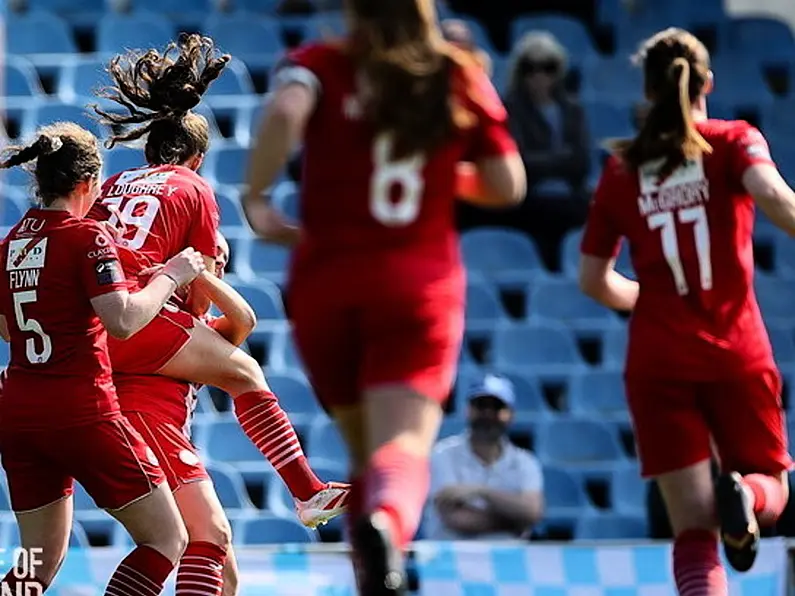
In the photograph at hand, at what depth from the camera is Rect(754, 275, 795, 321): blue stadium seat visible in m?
11.3

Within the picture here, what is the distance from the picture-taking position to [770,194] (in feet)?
18.0

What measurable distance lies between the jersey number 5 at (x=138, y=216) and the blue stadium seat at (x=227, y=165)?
A: 5.49 metres

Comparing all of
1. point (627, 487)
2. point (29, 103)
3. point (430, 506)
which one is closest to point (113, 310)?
point (430, 506)

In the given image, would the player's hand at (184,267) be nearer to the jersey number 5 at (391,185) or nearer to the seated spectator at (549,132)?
the jersey number 5 at (391,185)

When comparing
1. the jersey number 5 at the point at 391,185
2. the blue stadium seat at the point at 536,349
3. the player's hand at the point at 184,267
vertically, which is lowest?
the blue stadium seat at the point at 536,349

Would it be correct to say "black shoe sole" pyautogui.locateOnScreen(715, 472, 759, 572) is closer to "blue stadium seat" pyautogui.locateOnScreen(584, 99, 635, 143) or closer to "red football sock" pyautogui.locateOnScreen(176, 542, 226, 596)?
"red football sock" pyautogui.locateOnScreen(176, 542, 226, 596)

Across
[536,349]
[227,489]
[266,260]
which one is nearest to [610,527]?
[536,349]

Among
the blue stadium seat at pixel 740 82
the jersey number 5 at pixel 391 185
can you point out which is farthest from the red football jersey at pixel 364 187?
the blue stadium seat at pixel 740 82

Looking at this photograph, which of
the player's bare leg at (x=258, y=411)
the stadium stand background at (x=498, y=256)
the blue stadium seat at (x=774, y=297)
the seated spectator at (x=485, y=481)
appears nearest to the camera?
the player's bare leg at (x=258, y=411)

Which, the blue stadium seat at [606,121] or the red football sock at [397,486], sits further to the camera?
the blue stadium seat at [606,121]

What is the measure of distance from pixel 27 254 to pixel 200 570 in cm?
119

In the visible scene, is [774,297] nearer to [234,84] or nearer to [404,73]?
[234,84]

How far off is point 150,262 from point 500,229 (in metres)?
5.49

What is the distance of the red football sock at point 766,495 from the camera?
18.4 ft
